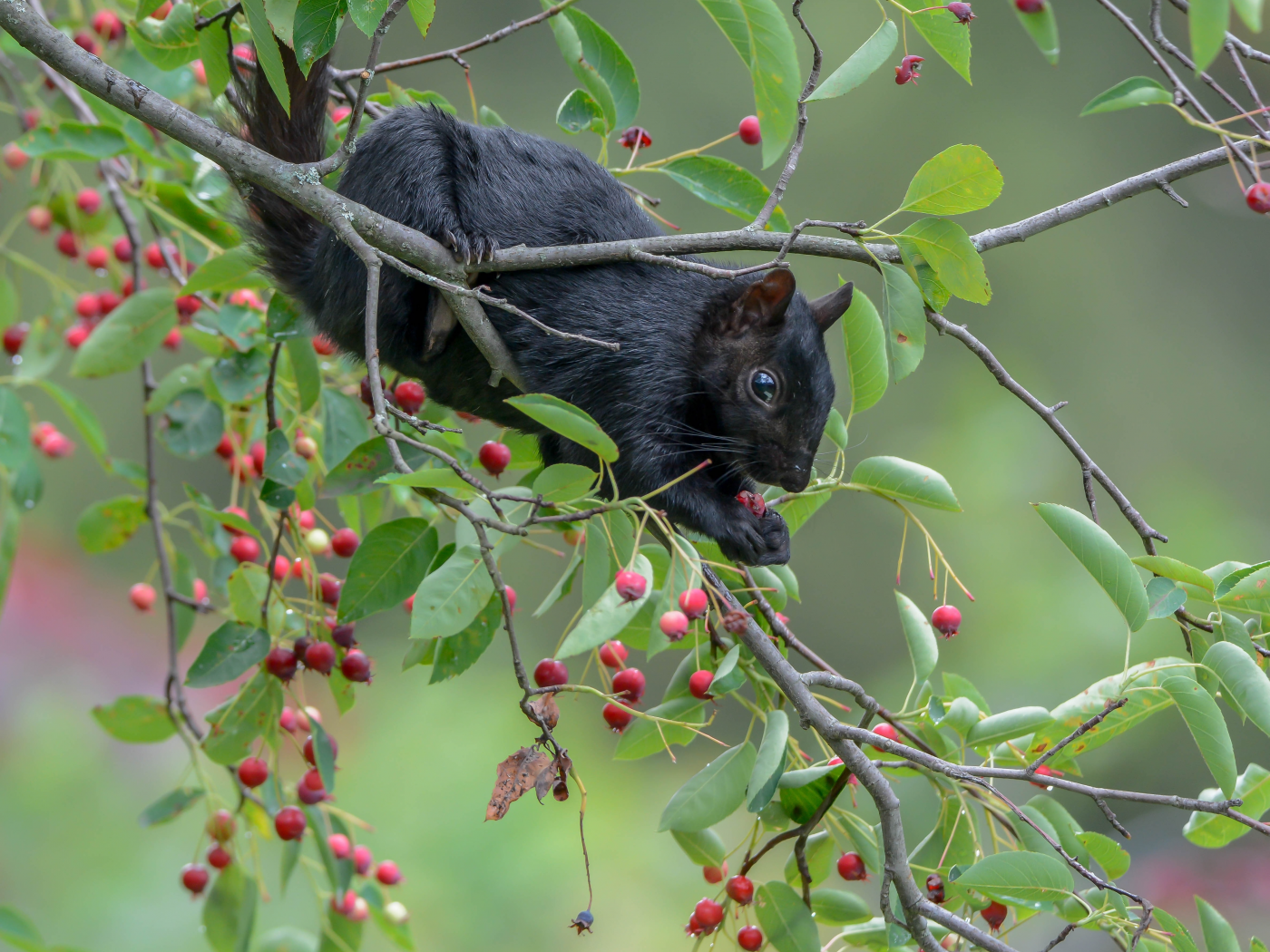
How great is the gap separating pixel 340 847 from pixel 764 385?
0.82m

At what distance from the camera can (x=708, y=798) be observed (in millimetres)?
1000

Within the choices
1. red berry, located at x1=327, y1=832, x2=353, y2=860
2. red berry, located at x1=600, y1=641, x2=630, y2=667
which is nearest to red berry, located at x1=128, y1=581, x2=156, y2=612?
red berry, located at x1=327, y1=832, x2=353, y2=860

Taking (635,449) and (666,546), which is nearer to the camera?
(666,546)

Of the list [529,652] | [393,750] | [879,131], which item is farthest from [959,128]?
[393,750]

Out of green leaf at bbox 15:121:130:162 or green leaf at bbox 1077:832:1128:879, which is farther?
green leaf at bbox 15:121:130:162

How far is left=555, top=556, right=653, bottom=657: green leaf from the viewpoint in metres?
0.78

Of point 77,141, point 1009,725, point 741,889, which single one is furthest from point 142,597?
point 1009,725

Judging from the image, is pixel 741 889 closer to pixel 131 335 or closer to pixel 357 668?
pixel 357 668

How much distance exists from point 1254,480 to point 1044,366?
126 centimetres

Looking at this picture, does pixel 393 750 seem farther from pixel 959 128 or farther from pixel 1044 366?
pixel 959 128

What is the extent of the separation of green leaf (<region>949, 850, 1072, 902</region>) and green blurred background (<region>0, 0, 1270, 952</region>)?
1713 mm

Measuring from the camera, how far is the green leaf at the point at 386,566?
111 cm

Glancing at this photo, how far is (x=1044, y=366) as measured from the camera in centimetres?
535

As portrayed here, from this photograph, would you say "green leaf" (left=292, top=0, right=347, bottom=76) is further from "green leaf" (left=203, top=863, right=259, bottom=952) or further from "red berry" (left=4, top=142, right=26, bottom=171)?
"red berry" (left=4, top=142, right=26, bottom=171)
